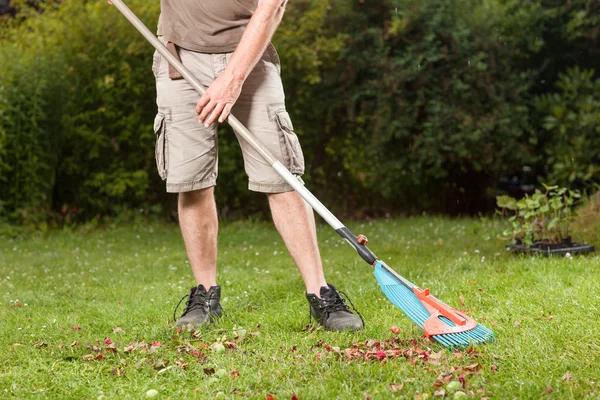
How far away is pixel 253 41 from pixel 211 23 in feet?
0.96

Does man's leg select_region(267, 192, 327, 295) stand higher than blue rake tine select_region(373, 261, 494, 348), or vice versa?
man's leg select_region(267, 192, 327, 295)

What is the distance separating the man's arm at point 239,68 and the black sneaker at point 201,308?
0.78 meters

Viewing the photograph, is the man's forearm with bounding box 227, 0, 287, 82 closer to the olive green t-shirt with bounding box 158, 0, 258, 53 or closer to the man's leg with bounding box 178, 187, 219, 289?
the olive green t-shirt with bounding box 158, 0, 258, 53

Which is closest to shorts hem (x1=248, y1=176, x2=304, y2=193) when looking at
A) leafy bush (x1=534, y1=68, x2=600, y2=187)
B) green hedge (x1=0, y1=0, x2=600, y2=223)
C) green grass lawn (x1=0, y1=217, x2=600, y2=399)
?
green grass lawn (x1=0, y1=217, x2=600, y2=399)

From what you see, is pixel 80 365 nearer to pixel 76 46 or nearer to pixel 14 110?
pixel 14 110

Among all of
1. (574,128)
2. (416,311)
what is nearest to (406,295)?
(416,311)

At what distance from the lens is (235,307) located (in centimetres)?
367

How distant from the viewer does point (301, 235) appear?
3203 millimetres

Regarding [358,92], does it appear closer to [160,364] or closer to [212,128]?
[212,128]

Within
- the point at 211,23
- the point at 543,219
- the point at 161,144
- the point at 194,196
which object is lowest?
the point at 543,219

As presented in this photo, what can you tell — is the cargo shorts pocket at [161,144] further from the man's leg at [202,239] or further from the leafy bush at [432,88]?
the leafy bush at [432,88]

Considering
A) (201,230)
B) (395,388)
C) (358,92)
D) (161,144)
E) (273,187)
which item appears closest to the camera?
(395,388)

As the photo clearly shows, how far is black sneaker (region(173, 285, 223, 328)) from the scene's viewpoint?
126 inches

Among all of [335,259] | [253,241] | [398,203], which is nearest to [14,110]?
[253,241]
